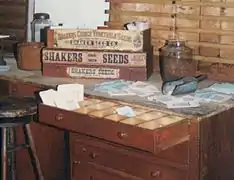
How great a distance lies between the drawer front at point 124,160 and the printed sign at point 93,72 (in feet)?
1.20

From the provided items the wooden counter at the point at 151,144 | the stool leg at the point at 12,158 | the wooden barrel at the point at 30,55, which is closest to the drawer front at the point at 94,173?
the wooden counter at the point at 151,144

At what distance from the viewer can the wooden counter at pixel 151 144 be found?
73.3 inches

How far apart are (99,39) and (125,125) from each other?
81cm

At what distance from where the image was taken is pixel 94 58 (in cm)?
255

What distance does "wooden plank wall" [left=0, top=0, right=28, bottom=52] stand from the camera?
10.3 feet

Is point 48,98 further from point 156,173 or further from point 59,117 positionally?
point 156,173

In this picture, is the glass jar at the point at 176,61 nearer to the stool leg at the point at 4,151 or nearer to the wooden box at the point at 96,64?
the wooden box at the point at 96,64

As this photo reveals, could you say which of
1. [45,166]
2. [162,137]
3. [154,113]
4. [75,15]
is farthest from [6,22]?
[162,137]

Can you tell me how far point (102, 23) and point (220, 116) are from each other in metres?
1.08

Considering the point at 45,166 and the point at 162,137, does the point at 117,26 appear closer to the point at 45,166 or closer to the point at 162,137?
the point at 45,166

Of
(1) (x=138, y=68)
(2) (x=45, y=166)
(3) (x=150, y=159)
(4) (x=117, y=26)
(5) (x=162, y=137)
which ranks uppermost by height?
(4) (x=117, y=26)

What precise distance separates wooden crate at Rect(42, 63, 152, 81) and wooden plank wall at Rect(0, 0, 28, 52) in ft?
1.97

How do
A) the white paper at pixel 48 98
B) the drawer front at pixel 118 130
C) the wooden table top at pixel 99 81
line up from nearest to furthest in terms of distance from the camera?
the drawer front at pixel 118 130 → the wooden table top at pixel 99 81 → the white paper at pixel 48 98

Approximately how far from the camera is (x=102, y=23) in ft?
9.47
